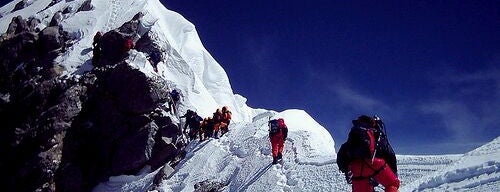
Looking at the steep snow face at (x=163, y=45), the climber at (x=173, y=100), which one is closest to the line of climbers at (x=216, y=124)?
the climber at (x=173, y=100)

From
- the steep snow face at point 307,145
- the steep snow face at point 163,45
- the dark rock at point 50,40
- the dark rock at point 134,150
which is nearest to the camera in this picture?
the steep snow face at point 307,145

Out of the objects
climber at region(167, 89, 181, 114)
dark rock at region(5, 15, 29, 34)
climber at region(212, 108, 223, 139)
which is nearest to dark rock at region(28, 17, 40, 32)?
dark rock at region(5, 15, 29, 34)

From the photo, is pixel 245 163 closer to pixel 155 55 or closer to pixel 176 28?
pixel 155 55

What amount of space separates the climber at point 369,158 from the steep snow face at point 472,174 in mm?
1703

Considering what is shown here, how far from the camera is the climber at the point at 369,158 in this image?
610cm

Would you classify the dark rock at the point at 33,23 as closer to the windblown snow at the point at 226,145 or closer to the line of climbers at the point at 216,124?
the windblown snow at the point at 226,145

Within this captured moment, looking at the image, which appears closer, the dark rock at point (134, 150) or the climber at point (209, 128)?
the climber at point (209, 128)

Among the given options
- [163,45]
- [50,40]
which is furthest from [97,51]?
[163,45]

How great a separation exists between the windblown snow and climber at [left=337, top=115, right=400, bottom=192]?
71.6 inches

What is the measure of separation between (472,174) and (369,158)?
260cm

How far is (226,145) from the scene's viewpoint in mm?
21438

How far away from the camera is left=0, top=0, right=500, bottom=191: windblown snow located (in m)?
8.09

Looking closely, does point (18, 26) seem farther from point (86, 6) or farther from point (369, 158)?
point (369, 158)

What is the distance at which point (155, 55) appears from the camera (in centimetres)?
3472
